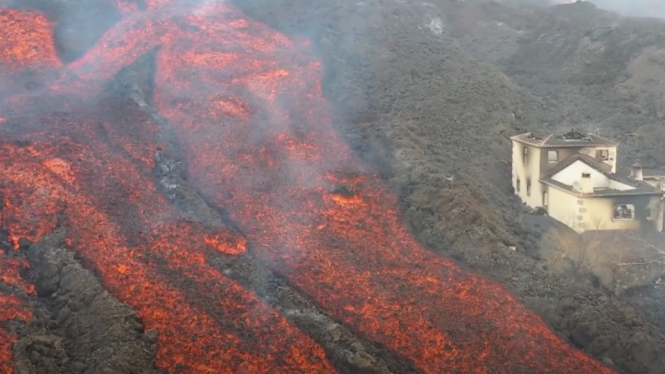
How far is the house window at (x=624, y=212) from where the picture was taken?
2391cm

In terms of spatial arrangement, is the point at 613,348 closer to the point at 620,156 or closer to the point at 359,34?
the point at 620,156

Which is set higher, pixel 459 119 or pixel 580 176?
Result: pixel 459 119

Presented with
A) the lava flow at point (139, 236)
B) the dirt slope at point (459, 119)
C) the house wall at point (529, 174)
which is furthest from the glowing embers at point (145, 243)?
the house wall at point (529, 174)

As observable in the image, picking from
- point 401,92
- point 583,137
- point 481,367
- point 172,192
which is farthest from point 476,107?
point 481,367

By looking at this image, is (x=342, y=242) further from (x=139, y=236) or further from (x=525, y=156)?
(x=525, y=156)

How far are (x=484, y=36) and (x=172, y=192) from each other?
35696mm

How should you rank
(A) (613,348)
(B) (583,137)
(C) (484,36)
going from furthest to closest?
(C) (484,36), (B) (583,137), (A) (613,348)

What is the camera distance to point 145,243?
1644 centimetres

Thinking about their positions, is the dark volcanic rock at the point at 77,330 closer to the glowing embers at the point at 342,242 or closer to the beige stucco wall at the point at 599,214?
the glowing embers at the point at 342,242

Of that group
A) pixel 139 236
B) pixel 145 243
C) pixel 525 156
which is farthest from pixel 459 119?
pixel 145 243

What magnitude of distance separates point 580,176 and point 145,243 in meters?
17.9

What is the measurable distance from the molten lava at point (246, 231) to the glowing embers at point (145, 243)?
0.04 metres

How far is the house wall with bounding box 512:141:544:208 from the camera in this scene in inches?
1039

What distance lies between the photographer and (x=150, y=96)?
28.2 metres
